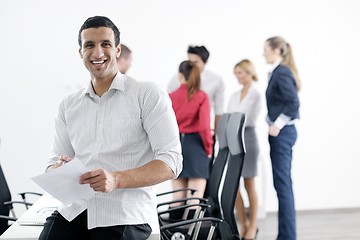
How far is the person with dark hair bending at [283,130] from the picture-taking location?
4.64 metres

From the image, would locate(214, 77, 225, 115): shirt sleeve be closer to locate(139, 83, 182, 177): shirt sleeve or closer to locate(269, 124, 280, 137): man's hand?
locate(269, 124, 280, 137): man's hand

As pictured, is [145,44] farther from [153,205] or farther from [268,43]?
[153,205]

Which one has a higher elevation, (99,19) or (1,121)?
(99,19)

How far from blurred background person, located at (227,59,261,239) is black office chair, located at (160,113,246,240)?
167cm

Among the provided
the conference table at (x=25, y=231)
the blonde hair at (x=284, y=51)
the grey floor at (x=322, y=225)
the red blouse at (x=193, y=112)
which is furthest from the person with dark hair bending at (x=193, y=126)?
the conference table at (x=25, y=231)

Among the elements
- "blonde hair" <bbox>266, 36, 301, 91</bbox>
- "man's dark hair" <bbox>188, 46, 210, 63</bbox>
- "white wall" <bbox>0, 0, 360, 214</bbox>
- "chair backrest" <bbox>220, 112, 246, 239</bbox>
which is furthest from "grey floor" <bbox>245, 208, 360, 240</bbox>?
"chair backrest" <bbox>220, 112, 246, 239</bbox>

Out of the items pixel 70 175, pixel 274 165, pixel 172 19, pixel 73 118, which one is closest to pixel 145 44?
pixel 172 19

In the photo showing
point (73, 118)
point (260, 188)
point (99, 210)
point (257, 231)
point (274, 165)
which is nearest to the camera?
point (99, 210)

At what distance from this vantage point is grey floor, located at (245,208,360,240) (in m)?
5.20

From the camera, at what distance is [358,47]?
20.5 feet

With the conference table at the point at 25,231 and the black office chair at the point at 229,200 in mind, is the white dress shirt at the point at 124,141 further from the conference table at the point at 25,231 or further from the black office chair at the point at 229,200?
the black office chair at the point at 229,200

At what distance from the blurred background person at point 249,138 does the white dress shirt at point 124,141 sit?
9.26 feet

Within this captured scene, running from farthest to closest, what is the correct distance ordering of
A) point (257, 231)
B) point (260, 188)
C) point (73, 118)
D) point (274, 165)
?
point (260, 188)
point (257, 231)
point (274, 165)
point (73, 118)

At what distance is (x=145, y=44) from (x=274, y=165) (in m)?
1.86
